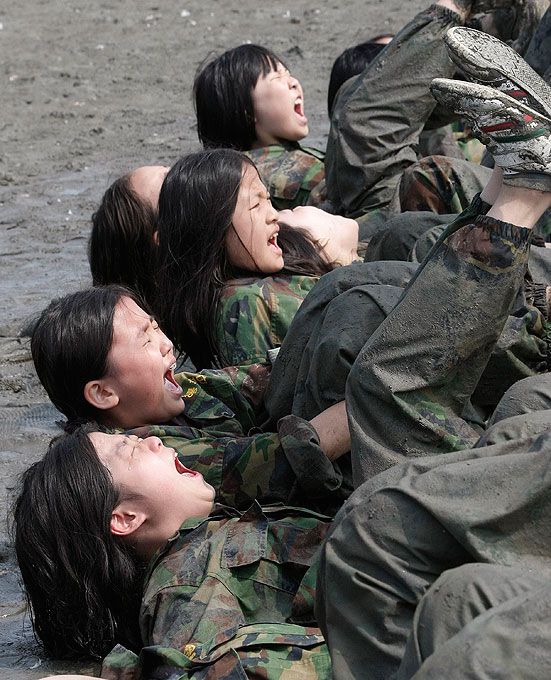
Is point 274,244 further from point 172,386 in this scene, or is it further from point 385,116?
point 385,116

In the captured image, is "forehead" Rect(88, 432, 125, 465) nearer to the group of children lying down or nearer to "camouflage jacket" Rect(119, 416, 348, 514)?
the group of children lying down

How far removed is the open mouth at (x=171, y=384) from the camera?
2.99m

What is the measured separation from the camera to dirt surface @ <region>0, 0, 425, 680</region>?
162 inches

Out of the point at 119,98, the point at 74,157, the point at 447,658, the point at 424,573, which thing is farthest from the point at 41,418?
the point at 119,98

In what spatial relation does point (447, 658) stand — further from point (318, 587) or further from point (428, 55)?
point (428, 55)

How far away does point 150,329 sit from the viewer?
303 cm

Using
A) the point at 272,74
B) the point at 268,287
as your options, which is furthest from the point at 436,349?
the point at 272,74

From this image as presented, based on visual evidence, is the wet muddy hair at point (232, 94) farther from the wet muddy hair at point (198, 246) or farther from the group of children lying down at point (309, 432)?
the wet muddy hair at point (198, 246)

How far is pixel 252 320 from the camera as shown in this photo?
3277mm

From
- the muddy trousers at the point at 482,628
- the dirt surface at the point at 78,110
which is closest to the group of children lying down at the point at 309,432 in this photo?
the muddy trousers at the point at 482,628

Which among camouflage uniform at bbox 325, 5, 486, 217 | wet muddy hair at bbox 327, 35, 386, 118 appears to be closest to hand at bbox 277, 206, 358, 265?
camouflage uniform at bbox 325, 5, 486, 217

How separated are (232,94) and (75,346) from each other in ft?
6.30

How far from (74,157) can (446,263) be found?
5050 millimetres

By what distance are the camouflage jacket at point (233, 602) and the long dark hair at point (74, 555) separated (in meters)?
0.10
